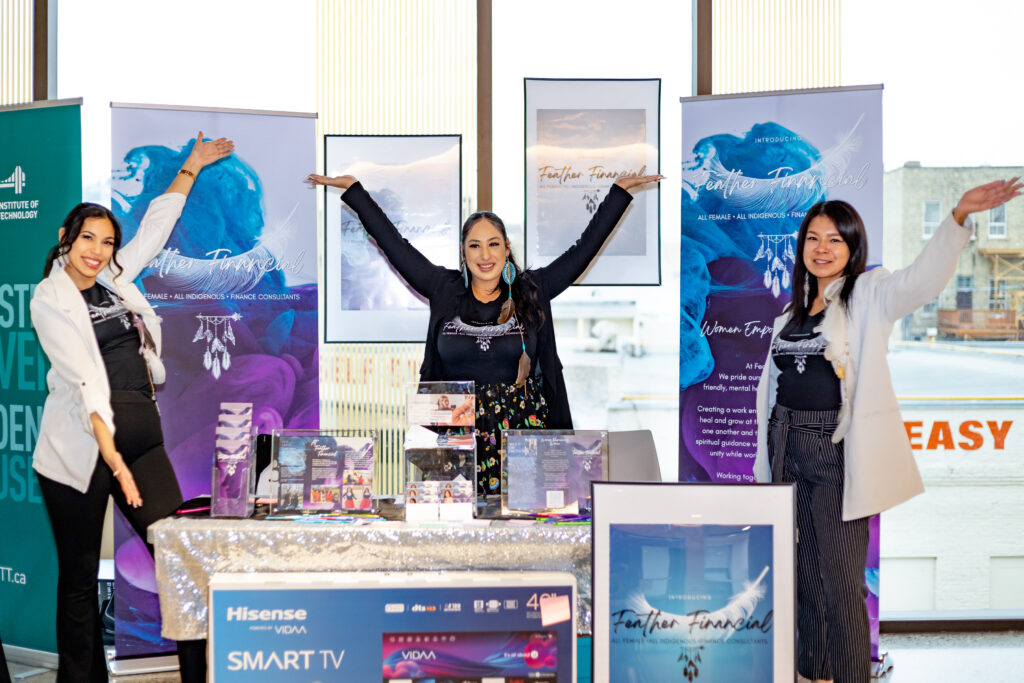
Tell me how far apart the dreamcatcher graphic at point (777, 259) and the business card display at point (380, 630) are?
199 cm

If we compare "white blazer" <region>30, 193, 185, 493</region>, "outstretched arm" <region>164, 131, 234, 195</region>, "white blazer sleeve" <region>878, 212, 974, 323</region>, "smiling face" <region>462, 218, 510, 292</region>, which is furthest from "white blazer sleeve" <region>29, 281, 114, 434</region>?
"white blazer sleeve" <region>878, 212, 974, 323</region>

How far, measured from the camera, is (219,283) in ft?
11.9

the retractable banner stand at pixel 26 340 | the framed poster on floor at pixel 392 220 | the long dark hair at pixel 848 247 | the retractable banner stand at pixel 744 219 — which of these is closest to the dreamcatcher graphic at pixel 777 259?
the retractable banner stand at pixel 744 219

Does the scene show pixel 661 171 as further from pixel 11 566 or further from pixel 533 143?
pixel 11 566

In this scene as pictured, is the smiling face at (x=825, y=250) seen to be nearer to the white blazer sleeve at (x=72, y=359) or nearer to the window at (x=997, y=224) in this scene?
the window at (x=997, y=224)

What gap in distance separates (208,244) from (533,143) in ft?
5.05

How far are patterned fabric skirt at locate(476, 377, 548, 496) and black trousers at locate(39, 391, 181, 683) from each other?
3.50 ft

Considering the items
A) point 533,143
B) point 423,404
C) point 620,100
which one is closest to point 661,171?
point 620,100

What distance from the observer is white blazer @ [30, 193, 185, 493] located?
2.63 m

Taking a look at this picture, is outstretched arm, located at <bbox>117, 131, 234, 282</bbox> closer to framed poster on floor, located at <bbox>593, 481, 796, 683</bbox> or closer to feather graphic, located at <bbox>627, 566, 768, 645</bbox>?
framed poster on floor, located at <bbox>593, 481, 796, 683</bbox>

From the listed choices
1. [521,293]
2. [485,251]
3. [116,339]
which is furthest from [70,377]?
[521,293]

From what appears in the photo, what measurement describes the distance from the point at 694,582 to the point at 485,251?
1.33m

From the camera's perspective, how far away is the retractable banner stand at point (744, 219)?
11.7ft

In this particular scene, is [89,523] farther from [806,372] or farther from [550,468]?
[806,372]
